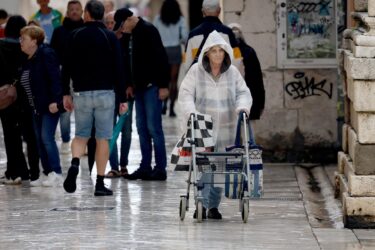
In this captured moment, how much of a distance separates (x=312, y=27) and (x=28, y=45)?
154 inches

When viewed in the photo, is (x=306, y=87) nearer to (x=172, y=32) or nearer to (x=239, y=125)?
(x=239, y=125)

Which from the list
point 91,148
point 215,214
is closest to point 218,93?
point 215,214

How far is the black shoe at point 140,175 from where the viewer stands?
52.5 feet

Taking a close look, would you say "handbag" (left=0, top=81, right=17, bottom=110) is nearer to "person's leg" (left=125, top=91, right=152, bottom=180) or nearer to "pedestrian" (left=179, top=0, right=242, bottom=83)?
"person's leg" (left=125, top=91, right=152, bottom=180)

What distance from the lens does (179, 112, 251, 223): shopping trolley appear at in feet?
41.0

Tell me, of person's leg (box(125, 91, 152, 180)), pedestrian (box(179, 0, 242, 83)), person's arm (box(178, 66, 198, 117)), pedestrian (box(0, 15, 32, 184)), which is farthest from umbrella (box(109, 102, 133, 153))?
person's arm (box(178, 66, 198, 117))

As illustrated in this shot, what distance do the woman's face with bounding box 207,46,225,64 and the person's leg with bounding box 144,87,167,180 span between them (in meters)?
2.91

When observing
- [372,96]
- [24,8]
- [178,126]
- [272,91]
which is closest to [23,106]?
[272,91]

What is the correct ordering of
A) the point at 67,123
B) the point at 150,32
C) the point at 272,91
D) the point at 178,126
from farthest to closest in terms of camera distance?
the point at 178,126, the point at 67,123, the point at 272,91, the point at 150,32

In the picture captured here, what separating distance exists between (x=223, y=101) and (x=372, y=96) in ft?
4.86

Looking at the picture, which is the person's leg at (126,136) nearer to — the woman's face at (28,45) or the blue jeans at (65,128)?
the woman's face at (28,45)

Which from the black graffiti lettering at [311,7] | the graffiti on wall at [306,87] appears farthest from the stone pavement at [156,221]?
the black graffiti lettering at [311,7]

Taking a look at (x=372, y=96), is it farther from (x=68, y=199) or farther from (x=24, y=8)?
(x=24, y=8)

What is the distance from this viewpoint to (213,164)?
12.8m
